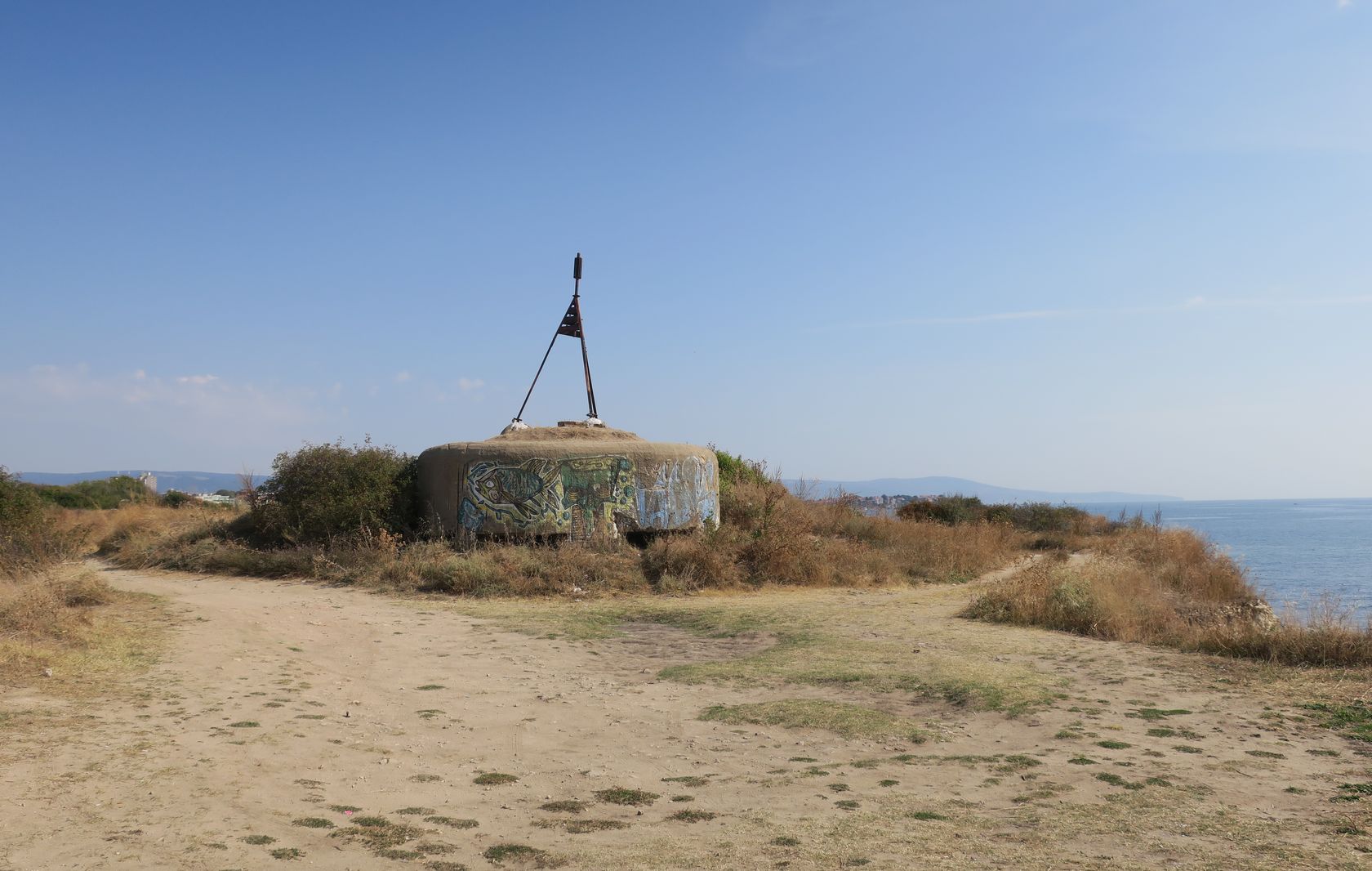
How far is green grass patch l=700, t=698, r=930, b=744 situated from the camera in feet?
22.2

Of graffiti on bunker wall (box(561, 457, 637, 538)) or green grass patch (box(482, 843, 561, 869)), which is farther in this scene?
graffiti on bunker wall (box(561, 457, 637, 538))

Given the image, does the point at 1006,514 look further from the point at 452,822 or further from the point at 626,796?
the point at 452,822

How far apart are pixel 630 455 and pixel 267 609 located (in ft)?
22.6

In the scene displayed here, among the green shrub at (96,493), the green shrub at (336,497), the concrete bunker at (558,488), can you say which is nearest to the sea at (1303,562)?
the concrete bunker at (558,488)

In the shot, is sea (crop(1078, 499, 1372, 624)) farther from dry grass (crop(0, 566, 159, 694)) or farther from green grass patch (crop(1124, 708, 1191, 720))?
dry grass (crop(0, 566, 159, 694))

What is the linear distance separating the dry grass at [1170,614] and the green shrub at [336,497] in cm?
1011

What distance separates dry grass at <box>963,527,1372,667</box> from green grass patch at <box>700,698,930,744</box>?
4.44 meters

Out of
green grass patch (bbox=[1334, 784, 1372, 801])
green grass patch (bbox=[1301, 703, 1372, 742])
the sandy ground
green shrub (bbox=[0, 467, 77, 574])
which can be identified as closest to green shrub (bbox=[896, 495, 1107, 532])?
the sandy ground

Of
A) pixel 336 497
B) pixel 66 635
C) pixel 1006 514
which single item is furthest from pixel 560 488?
pixel 1006 514

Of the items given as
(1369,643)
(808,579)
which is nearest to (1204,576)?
(808,579)

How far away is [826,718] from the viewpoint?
7.12 metres

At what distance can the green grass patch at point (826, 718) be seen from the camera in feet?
22.2

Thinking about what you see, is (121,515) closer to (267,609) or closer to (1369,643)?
(267,609)

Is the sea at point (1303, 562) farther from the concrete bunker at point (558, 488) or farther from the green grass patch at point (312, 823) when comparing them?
the concrete bunker at point (558, 488)
